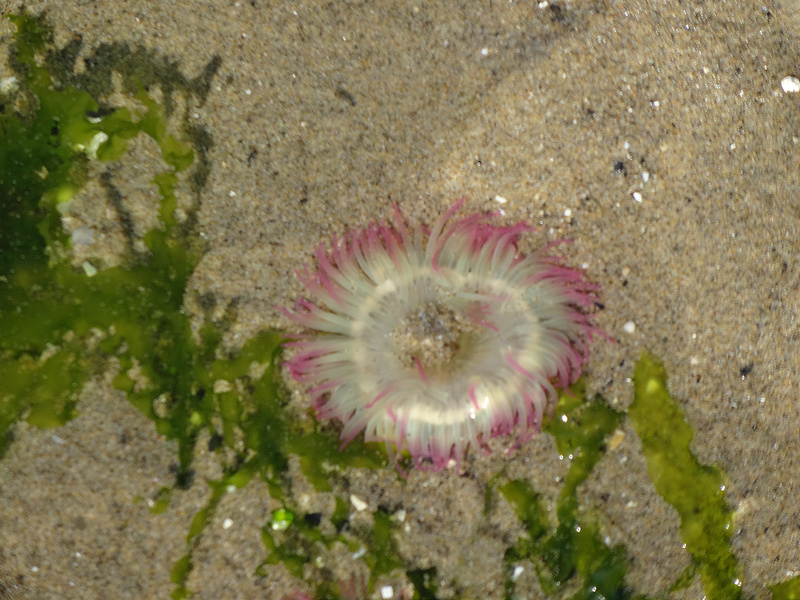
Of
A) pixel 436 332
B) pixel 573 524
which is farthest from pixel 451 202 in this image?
pixel 573 524

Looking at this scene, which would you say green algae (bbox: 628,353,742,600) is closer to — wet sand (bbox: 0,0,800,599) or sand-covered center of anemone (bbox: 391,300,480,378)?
wet sand (bbox: 0,0,800,599)

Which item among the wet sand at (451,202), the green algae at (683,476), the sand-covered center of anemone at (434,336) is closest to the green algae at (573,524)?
the wet sand at (451,202)

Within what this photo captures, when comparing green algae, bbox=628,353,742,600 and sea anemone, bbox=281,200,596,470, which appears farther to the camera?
green algae, bbox=628,353,742,600

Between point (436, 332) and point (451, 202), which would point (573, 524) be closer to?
point (436, 332)

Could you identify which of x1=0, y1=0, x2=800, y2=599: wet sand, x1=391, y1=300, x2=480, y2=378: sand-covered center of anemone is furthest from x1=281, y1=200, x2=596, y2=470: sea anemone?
x1=0, y1=0, x2=800, y2=599: wet sand

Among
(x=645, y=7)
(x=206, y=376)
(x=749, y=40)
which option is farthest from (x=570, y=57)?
(x=206, y=376)

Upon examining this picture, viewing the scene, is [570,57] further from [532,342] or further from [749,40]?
[532,342]
